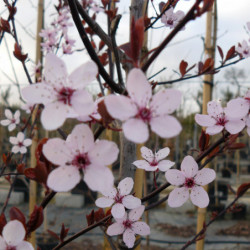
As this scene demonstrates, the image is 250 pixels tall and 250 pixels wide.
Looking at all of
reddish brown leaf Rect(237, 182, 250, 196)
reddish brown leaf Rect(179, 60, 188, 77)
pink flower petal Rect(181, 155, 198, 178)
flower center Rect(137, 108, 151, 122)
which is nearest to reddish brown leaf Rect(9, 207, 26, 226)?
flower center Rect(137, 108, 151, 122)

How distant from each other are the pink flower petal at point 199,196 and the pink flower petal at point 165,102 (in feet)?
1.09

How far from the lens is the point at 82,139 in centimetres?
41

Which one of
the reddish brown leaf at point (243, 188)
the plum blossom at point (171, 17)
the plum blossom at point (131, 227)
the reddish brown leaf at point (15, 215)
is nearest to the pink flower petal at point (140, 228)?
the plum blossom at point (131, 227)

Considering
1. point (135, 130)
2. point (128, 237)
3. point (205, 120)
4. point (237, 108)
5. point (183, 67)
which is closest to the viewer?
point (135, 130)

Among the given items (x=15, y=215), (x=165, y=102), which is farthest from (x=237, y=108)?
(x=15, y=215)

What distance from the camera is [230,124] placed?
0.55 meters

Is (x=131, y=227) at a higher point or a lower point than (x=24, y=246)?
lower

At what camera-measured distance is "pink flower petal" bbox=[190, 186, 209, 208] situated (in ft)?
2.14

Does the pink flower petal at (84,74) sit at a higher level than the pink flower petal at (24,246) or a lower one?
Answer: higher

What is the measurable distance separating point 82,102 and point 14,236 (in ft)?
0.68

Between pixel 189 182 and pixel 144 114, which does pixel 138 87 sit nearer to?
pixel 144 114

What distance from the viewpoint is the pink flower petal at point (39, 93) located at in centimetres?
40

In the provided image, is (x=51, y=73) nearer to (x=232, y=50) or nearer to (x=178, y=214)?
(x=232, y=50)

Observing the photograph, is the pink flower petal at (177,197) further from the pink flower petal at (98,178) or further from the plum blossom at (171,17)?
the plum blossom at (171,17)
